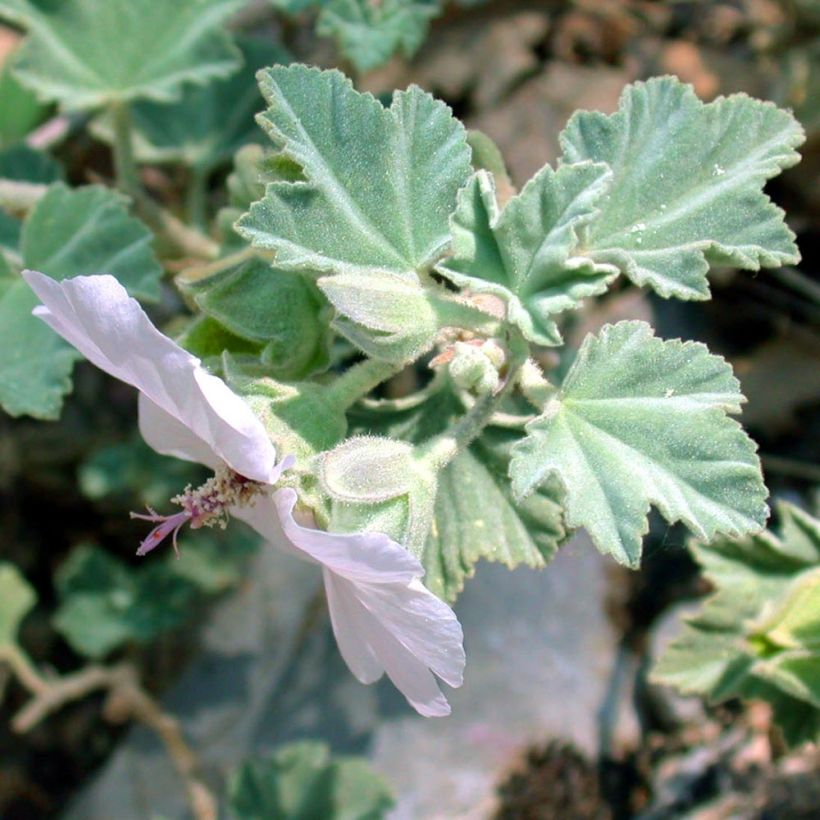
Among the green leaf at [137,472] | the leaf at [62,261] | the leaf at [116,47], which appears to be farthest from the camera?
the green leaf at [137,472]

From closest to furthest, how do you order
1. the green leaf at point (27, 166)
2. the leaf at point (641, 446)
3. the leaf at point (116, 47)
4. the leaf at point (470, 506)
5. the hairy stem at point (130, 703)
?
the leaf at point (641, 446), the leaf at point (470, 506), the leaf at point (116, 47), the green leaf at point (27, 166), the hairy stem at point (130, 703)

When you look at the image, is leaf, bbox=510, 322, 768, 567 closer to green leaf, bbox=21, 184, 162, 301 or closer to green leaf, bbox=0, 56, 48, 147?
green leaf, bbox=21, 184, 162, 301

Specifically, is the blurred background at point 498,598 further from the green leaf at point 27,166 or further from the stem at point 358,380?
the stem at point 358,380

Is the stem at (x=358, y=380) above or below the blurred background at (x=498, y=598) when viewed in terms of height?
above

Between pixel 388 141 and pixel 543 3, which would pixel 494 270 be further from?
pixel 543 3

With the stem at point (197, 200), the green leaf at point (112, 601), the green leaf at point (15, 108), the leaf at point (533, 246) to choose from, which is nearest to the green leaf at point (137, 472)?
the green leaf at point (112, 601)

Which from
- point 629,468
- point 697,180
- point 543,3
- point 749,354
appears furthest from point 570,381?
point 543,3

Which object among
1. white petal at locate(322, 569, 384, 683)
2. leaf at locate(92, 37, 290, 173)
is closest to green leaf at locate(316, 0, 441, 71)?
leaf at locate(92, 37, 290, 173)

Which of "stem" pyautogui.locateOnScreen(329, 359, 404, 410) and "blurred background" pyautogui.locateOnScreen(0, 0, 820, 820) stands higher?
"stem" pyautogui.locateOnScreen(329, 359, 404, 410)
